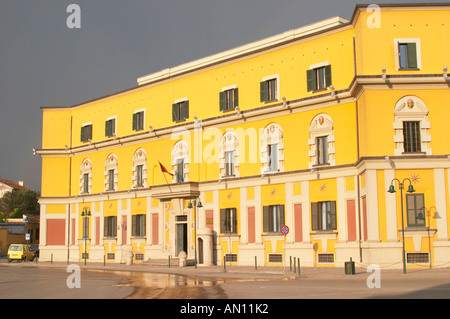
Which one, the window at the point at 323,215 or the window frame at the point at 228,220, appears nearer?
the window at the point at 323,215

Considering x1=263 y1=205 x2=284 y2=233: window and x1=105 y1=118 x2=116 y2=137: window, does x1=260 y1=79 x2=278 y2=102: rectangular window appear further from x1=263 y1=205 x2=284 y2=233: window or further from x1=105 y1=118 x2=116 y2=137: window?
x1=105 y1=118 x2=116 y2=137: window

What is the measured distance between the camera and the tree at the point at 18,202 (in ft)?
380

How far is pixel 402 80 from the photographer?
111 ft

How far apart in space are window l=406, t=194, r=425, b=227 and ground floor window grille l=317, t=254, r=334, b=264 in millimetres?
5995

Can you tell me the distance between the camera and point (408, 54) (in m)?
34.2

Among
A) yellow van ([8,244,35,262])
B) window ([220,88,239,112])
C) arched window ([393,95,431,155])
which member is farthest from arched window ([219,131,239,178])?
yellow van ([8,244,35,262])

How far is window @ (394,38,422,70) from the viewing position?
1345 inches

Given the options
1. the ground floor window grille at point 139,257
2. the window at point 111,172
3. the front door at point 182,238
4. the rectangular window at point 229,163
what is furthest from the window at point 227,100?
the ground floor window grille at point 139,257

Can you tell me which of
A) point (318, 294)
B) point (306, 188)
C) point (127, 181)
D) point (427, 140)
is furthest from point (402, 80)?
point (127, 181)

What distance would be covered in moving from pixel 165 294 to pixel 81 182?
125ft

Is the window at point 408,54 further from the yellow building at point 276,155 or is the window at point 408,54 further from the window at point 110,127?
the window at point 110,127

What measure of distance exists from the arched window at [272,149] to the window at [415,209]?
10.00 meters

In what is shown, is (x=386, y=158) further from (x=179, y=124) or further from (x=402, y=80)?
(x=179, y=124)

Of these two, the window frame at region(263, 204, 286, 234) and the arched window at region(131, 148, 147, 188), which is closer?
the window frame at region(263, 204, 286, 234)
